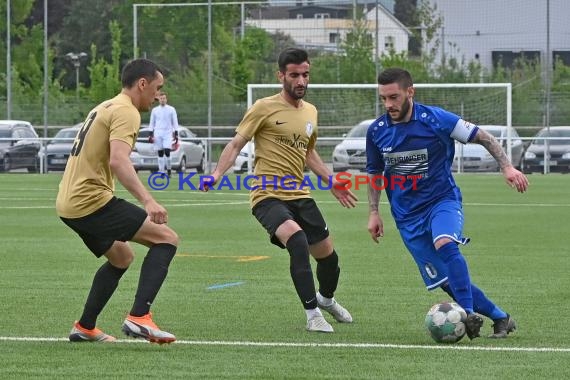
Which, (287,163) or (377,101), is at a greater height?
(377,101)

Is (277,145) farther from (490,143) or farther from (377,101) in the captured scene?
(377,101)

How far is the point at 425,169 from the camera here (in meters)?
8.80

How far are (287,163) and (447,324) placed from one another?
6.61 ft

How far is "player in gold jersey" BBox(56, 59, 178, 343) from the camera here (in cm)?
799

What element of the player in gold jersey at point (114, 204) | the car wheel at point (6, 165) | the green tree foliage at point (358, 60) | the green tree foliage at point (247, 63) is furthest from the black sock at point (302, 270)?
the green tree foliage at point (247, 63)

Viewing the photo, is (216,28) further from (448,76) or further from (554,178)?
(554,178)

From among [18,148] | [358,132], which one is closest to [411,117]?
[358,132]

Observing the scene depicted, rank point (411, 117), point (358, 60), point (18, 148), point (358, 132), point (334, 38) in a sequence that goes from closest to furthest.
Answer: point (411, 117) → point (358, 132) → point (18, 148) → point (358, 60) → point (334, 38)

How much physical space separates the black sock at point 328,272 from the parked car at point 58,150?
1123 inches

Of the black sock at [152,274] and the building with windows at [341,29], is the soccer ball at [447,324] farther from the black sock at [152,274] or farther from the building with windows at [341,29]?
the building with windows at [341,29]

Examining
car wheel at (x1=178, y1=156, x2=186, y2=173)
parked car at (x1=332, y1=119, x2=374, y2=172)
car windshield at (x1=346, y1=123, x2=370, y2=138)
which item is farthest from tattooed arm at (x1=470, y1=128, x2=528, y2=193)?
car wheel at (x1=178, y1=156, x2=186, y2=173)

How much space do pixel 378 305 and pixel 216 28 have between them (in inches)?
1363

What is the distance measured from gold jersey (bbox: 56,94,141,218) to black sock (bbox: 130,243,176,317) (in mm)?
447

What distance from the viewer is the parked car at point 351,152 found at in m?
34.8
